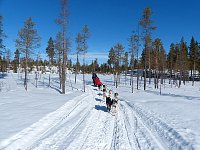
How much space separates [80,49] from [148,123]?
41294mm

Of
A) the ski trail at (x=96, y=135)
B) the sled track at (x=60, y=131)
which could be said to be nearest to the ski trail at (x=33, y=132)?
the sled track at (x=60, y=131)

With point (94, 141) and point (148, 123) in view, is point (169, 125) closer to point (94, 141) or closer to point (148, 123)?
point (148, 123)

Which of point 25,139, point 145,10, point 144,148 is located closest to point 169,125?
point 144,148

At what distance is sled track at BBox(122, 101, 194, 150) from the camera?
927cm

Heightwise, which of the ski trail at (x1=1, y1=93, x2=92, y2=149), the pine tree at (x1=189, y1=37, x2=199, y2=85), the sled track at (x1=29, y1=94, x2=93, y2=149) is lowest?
the sled track at (x1=29, y1=94, x2=93, y2=149)

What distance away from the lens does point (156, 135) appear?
432 inches

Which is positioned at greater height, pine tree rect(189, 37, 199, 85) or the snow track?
pine tree rect(189, 37, 199, 85)

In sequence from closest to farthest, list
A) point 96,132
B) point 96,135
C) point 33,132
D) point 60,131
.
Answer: point 96,135 < point 33,132 < point 96,132 < point 60,131

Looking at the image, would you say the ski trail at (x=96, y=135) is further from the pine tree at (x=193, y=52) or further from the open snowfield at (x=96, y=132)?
the pine tree at (x=193, y=52)

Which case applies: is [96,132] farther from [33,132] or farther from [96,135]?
[33,132]

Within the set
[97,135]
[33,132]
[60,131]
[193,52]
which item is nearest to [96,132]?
[97,135]

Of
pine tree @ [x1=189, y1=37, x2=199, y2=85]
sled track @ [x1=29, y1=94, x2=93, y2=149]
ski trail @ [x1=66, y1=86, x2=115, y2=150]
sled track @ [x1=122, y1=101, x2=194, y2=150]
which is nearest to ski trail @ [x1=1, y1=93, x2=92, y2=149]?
sled track @ [x1=29, y1=94, x2=93, y2=149]

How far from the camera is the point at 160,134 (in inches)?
438

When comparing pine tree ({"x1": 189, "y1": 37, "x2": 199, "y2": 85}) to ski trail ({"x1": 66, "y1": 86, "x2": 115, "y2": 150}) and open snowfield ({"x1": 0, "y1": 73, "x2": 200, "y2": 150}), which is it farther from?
ski trail ({"x1": 66, "y1": 86, "x2": 115, "y2": 150})
